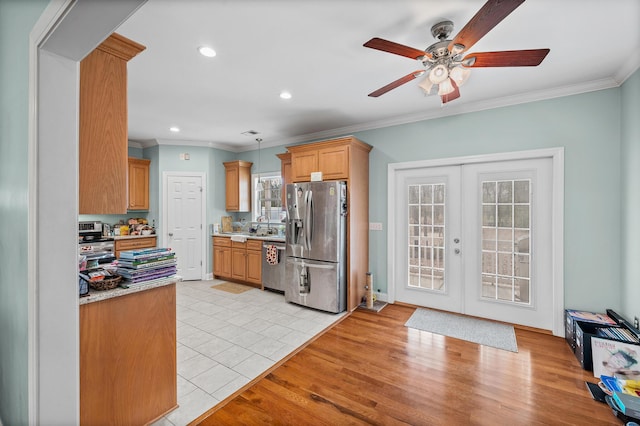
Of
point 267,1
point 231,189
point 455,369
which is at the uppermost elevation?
point 267,1

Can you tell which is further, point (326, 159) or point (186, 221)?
point (186, 221)

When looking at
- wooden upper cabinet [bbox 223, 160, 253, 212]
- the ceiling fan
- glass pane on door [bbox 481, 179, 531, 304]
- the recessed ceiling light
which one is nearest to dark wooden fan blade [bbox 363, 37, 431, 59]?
the ceiling fan

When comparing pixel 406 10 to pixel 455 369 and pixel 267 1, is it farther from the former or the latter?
pixel 455 369

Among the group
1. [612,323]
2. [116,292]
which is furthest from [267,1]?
[612,323]

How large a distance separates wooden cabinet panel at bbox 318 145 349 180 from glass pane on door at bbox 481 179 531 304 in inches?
69.0

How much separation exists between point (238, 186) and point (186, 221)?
119 centimetres

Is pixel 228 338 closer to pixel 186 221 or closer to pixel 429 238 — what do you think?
pixel 429 238

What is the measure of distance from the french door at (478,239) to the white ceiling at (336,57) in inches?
34.2

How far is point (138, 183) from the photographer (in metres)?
5.30

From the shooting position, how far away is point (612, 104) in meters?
2.82

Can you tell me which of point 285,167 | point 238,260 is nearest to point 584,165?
point 285,167

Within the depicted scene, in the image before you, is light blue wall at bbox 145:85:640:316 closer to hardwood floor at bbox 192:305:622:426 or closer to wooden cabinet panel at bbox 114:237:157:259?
hardwood floor at bbox 192:305:622:426

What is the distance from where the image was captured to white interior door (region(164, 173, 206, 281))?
17.4 feet

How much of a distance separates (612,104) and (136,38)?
4410mm
